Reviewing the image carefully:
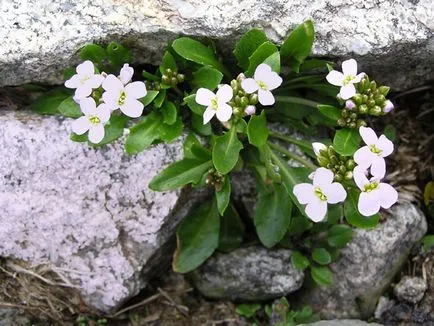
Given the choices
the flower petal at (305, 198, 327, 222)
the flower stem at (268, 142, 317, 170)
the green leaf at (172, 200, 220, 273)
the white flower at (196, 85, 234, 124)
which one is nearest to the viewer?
the flower petal at (305, 198, 327, 222)

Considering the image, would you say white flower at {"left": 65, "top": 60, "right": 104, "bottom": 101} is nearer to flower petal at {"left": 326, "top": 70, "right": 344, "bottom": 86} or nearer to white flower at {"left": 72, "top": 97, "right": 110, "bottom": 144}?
white flower at {"left": 72, "top": 97, "right": 110, "bottom": 144}

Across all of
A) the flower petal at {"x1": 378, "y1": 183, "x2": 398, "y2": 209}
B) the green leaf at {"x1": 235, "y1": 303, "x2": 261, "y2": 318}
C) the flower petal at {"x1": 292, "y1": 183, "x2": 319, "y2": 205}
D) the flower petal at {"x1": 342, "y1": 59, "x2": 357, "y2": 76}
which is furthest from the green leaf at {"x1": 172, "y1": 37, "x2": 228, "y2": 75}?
the green leaf at {"x1": 235, "y1": 303, "x2": 261, "y2": 318}

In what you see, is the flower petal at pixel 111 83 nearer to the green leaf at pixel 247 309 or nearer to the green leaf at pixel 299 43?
the green leaf at pixel 299 43

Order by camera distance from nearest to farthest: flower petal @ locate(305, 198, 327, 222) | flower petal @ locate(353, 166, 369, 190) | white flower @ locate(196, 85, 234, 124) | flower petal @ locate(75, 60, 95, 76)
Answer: flower petal @ locate(353, 166, 369, 190), flower petal @ locate(305, 198, 327, 222), white flower @ locate(196, 85, 234, 124), flower petal @ locate(75, 60, 95, 76)

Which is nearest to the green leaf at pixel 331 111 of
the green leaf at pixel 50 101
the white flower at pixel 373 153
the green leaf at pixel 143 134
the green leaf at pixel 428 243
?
the white flower at pixel 373 153

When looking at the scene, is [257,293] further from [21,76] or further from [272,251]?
[21,76]
